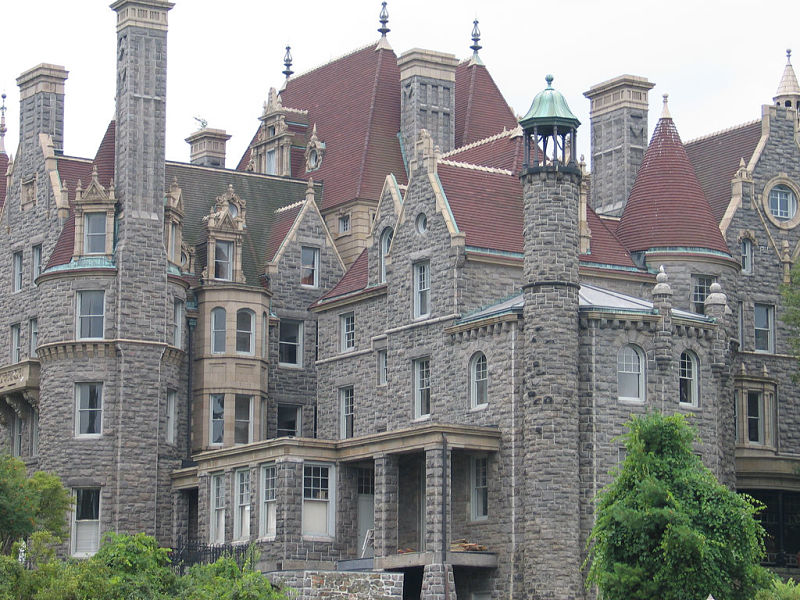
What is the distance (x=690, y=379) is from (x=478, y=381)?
6.91 meters

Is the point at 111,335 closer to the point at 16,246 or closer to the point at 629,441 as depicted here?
the point at 16,246

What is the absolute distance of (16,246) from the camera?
3073 inches

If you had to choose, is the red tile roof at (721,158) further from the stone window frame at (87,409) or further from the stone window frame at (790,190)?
the stone window frame at (87,409)

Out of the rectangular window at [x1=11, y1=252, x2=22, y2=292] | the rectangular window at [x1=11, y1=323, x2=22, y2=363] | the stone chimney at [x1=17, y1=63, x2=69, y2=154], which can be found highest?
the stone chimney at [x1=17, y1=63, x2=69, y2=154]

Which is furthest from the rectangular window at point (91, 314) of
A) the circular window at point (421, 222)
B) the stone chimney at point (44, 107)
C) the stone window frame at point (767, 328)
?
the stone window frame at point (767, 328)

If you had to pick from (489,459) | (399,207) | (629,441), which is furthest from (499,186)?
(629,441)

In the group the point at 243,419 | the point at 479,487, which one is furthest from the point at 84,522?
the point at 479,487

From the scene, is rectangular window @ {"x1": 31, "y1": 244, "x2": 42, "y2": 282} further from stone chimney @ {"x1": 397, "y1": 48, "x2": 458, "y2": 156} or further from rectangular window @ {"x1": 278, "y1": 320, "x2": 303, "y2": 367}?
stone chimney @ {"x1": 397, "y1": 48, "x2": 458, "y2": 156}

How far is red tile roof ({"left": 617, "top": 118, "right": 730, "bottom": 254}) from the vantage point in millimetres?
73000

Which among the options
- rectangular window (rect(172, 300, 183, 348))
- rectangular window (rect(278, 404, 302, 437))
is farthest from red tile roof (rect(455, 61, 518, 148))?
rectangular window (rect(172, 300, 183, 348))

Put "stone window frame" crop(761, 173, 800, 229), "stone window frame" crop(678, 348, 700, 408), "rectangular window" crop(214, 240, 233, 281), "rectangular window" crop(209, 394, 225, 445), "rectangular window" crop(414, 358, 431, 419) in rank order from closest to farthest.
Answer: "stone window frame" crop(678, 348, 700, 408) → "rectangular window" crop(414, 358, 431, 419) → "rectangular window" crop(209, 394, 225, 445) → "rectangular window" crop(214, 240, 233, 281) → "stone window frame" crop(761, 173, 800, 229)

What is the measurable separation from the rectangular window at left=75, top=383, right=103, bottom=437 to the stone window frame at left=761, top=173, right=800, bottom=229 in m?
26.0

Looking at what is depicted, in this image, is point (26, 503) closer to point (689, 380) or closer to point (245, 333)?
point (245, 333)

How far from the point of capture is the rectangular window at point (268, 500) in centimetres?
6681
